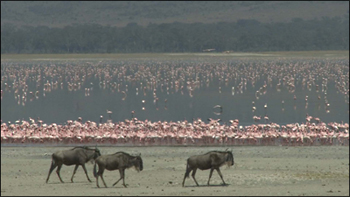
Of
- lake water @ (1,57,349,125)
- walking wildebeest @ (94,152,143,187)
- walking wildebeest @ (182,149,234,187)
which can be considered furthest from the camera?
lake water @ (1,57,349,125)

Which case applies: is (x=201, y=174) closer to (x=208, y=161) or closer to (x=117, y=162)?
(x=208, y=161)

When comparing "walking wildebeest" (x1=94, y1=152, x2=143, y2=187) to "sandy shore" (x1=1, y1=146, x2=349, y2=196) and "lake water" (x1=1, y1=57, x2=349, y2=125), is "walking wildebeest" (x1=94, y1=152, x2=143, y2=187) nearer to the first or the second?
"sandy shore" (x1=1, y1=146, x2=349, y2=196)

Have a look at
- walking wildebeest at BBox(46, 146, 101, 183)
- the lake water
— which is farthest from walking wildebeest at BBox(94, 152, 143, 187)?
the lake water

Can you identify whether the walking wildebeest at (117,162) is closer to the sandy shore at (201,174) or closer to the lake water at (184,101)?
the sandy shore at (201,174)

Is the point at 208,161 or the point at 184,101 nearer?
the point at 208,161

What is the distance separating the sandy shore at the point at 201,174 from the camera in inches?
789

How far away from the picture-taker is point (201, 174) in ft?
76.7

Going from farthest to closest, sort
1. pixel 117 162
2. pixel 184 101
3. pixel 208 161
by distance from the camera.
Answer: pixel 184 101, pixel 208 161, pixel 117 162

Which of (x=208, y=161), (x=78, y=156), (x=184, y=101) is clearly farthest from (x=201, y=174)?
(x=184, y=101)

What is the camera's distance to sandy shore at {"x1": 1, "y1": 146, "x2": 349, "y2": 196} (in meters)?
20.0

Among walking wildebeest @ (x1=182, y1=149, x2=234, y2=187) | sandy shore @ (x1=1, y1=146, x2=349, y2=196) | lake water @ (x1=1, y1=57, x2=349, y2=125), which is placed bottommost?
lake water @ (x1=1, y1=57, x2=349, y2=125)

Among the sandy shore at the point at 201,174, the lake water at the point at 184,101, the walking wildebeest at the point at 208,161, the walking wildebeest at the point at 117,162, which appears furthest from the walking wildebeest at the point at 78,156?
the lake water at the point at 184,101

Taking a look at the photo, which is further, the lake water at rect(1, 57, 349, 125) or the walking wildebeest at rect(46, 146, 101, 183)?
the lake water at rect(1, 57, 349, 125)

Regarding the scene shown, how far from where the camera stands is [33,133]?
33188 mm
